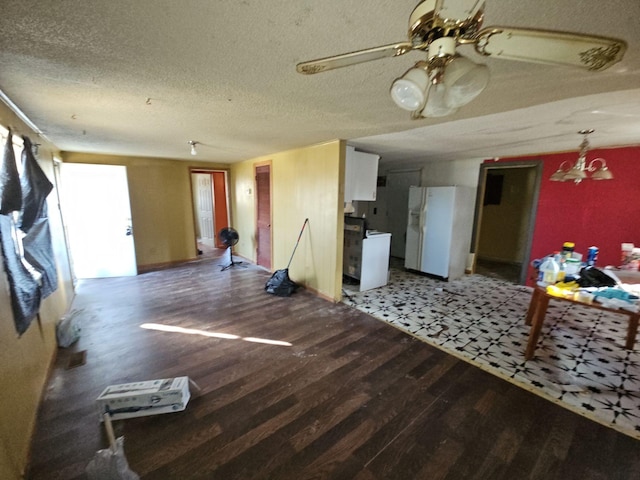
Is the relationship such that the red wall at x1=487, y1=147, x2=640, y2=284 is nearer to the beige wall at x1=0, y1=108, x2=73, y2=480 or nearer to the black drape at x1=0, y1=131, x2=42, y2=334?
the beige wall at x1=0, y1=108, x2=73, y2=480

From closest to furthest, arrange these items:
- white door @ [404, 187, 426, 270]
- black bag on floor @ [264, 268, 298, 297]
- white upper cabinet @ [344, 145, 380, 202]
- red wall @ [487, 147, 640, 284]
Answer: red wall @ [487, 147, 640, 284] < white upper cabinet @ [344, 145, 380, 202] < black bag on floor @ [264, 268, 298, 297] < white door @ [404, 187, 426, 270]

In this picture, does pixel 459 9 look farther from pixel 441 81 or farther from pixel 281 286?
pixel 281 286

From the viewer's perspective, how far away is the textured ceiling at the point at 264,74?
3.05 feet

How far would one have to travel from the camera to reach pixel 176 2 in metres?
0.88

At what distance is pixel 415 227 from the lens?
15.4 feet

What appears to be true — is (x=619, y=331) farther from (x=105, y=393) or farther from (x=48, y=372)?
(x=48, y=372)

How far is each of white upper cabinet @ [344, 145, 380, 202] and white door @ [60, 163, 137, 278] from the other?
12.3ft

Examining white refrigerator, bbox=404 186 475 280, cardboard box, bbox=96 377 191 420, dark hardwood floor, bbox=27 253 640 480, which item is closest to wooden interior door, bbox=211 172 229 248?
dark hardwood floor, bbox=27 253 640 480

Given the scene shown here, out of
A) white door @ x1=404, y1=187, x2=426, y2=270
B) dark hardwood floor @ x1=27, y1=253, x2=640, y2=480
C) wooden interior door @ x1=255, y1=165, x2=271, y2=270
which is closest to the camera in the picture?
dark hardwood floor @ x1=27, y1=253, x2=640, y2=480

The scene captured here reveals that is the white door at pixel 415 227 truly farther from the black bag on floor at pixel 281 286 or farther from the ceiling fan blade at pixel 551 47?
the ceiling fan blade at pixel 551 47

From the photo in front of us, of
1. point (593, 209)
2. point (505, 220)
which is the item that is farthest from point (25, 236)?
point (505, 220)

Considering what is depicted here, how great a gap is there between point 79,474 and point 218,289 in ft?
8.76

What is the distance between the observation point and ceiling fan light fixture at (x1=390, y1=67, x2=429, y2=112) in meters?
0.79

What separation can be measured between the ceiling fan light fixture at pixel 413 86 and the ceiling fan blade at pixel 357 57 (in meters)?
0.07
